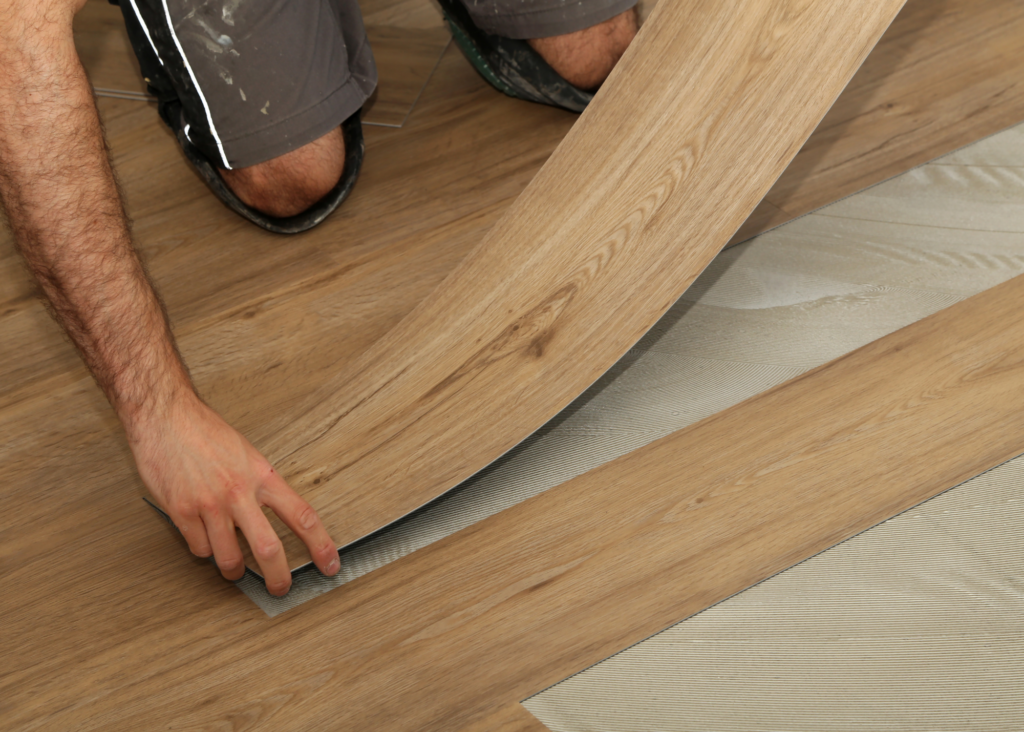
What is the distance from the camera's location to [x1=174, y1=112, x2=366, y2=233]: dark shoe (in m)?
1.44

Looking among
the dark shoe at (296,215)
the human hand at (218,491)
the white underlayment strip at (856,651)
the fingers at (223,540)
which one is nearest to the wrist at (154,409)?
the human hand at (218,491)

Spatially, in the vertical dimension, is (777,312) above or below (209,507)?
above

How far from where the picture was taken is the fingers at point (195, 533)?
0.88 metres

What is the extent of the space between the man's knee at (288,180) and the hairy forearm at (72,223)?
529 millimetres

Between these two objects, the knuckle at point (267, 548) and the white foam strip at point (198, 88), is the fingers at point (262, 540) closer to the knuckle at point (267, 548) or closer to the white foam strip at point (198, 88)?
the knuckle at point (267, 548)

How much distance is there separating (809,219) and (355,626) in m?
0.91

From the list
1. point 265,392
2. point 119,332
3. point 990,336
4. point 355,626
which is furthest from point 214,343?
point 990,336

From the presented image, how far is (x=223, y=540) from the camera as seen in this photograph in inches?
34.6

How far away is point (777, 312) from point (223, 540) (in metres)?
0.76

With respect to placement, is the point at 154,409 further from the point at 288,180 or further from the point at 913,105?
the point at 913,105

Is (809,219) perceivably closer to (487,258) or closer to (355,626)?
(487,258)

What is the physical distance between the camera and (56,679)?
0.86 metres

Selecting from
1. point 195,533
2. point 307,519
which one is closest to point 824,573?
point 307,519

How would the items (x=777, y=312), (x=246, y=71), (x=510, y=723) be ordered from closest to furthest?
(x=510, y=723)
(x=777, y=312)
(x=246, y=71)
